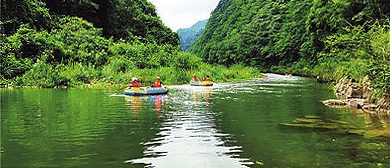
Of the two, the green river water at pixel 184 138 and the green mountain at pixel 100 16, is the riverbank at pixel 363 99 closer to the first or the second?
the green river water at pixel 184 138

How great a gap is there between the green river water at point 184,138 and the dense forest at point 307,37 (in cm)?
238

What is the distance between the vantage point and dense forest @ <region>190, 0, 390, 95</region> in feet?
55.0

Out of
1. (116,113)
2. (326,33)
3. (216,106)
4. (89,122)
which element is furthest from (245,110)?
(326,33)

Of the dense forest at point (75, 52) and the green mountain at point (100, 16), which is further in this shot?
the green mountain at point (100, 16)

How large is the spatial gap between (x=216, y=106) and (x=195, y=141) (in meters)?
8.19

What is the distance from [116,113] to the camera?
16.0 m

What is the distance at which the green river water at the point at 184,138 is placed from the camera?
8.55m

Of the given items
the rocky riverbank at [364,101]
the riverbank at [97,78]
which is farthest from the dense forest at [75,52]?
the rocky riverbank at [364,101]

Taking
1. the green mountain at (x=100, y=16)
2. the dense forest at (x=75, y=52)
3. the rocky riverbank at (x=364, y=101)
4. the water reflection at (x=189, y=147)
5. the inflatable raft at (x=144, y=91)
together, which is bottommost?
the water reflection at (x=189, y=147)

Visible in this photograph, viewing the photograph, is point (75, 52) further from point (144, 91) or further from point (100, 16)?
point (144, 91)

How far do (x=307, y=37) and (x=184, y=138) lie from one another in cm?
5657

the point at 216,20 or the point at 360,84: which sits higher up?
the point at 216,20

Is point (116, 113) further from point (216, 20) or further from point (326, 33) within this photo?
point (216, 20)

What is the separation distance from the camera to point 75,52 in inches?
1499
